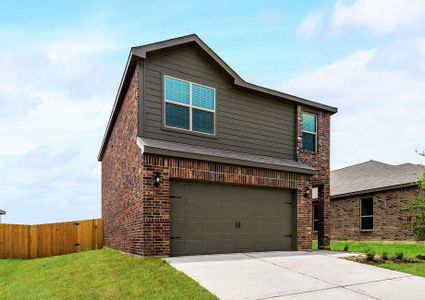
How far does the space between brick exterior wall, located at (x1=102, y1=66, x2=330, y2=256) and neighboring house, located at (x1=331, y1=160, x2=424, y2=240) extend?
689cm

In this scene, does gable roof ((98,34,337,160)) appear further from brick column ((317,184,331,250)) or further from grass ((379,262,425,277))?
grass ((379,262,425,277))

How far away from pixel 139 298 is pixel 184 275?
4.50 feet

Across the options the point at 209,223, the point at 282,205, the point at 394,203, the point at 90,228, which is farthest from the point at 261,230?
the point at 394,203

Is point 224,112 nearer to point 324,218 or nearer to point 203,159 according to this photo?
point 203,159

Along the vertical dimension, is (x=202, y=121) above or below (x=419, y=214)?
above

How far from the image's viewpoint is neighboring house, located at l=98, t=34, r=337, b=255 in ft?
35.6

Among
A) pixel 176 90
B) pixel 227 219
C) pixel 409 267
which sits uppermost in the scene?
pixel 176 90

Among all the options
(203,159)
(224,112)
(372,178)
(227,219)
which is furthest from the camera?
(372,178)

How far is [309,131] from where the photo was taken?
15.8 m

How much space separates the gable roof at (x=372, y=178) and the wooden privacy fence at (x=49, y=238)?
49.4 feet

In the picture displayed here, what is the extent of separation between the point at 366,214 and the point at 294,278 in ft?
52.1

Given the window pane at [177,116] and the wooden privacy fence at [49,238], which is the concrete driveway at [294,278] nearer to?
the window pane at [177,116]

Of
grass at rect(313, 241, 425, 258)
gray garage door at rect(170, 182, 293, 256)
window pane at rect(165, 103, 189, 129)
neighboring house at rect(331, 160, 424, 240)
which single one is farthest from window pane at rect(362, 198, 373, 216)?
window pane at rect(165, 103, 189, 129)

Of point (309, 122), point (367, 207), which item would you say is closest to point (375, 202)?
point (367, 207)
